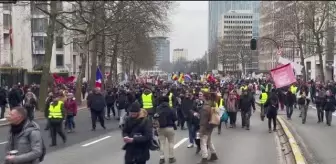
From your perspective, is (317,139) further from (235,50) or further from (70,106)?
(235,50)

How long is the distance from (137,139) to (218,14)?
6650 inches

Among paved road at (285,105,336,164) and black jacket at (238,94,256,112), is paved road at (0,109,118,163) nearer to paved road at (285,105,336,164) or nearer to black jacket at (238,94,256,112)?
black jacket at (238,94,256,112)

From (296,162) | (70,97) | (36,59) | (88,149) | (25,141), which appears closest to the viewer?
(25,141)

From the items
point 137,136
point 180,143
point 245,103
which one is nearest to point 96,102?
point 180,143

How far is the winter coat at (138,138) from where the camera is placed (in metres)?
7.77

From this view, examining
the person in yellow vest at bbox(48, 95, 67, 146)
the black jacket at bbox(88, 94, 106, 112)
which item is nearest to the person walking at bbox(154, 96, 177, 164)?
the person in yellow vest at bbox(48, 95, 67, 146)

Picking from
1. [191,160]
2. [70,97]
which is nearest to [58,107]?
[70,97]

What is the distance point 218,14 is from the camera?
6860 inches

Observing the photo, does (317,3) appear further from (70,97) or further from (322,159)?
(322,159)

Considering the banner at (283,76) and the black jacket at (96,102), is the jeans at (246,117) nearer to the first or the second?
the banner at (283,76)

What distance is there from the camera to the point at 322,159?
40.3 feet

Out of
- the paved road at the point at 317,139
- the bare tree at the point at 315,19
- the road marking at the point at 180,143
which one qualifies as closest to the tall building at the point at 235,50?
the bare tree at the point at 315,19

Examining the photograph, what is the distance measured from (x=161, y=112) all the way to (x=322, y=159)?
12.7 feet

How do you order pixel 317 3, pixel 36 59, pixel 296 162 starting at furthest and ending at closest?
pixel 36 59 < pixel 317 3 < pixel 296 162
